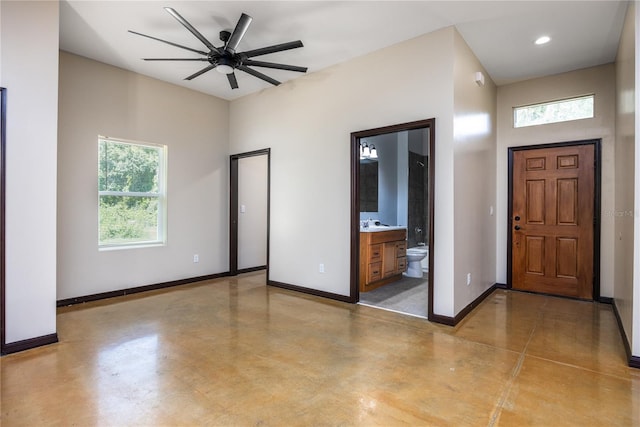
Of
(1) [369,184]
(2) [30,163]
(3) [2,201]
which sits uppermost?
(1) [369,184]

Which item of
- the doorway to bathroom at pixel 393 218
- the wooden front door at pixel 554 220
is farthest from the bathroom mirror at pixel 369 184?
the wooden front door at pixel 554 220

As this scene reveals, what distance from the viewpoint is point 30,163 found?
267cm

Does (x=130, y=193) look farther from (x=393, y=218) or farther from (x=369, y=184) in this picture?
(x=393, y=218)

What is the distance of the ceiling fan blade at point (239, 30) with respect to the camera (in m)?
2.58

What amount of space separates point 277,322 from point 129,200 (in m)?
2.70

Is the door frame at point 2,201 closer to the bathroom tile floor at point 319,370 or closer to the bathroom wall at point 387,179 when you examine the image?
the bathroom tile floor at point 319,370

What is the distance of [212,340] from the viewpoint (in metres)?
2.89

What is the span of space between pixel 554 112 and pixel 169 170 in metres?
5.26

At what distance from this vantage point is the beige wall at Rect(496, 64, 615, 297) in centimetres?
410

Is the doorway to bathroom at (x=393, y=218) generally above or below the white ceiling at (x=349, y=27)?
below

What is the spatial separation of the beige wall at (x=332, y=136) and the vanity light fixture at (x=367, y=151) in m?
1.67

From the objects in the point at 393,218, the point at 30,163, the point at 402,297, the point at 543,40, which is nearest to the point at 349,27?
the point at 543,40

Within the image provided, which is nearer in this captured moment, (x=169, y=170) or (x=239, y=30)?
(x=239, y=30)

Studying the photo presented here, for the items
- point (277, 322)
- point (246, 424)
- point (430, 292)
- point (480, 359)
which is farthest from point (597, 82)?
point (246, 424)
